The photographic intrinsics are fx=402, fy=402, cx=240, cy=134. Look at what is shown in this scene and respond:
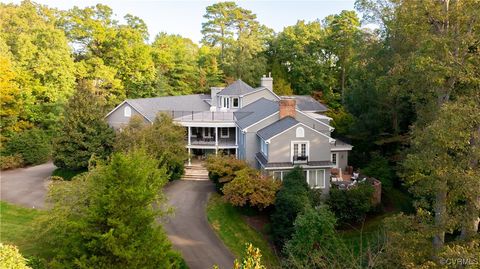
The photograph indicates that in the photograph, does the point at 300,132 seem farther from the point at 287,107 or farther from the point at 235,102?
the point at 235,102

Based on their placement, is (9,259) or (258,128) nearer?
(9,259)

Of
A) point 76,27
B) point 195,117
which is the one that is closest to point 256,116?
point 195,117

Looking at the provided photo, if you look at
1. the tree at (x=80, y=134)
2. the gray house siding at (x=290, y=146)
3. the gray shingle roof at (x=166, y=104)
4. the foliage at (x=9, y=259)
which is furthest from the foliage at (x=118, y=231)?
the gray shingle roof at (x=166, y=104)

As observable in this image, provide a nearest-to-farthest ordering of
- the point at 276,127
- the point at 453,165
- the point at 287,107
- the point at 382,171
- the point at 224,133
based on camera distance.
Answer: the point at 453,165 → the point at 276,127 → the point at 382,171 → the point at 287,107 → the point at 224,133

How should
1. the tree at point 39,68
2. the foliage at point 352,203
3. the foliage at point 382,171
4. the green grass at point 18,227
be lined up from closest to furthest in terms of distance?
the green grass at point 18,227 → the foliage at point 352,203 → the foliage at point 382,171 → the tree at point 39,68

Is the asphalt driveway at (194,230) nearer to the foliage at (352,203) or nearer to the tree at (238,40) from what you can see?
the foliage at (352,203)

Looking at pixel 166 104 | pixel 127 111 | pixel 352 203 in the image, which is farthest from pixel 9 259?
pixel 166 104

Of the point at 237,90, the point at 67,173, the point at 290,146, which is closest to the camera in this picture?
the point at 290,146
